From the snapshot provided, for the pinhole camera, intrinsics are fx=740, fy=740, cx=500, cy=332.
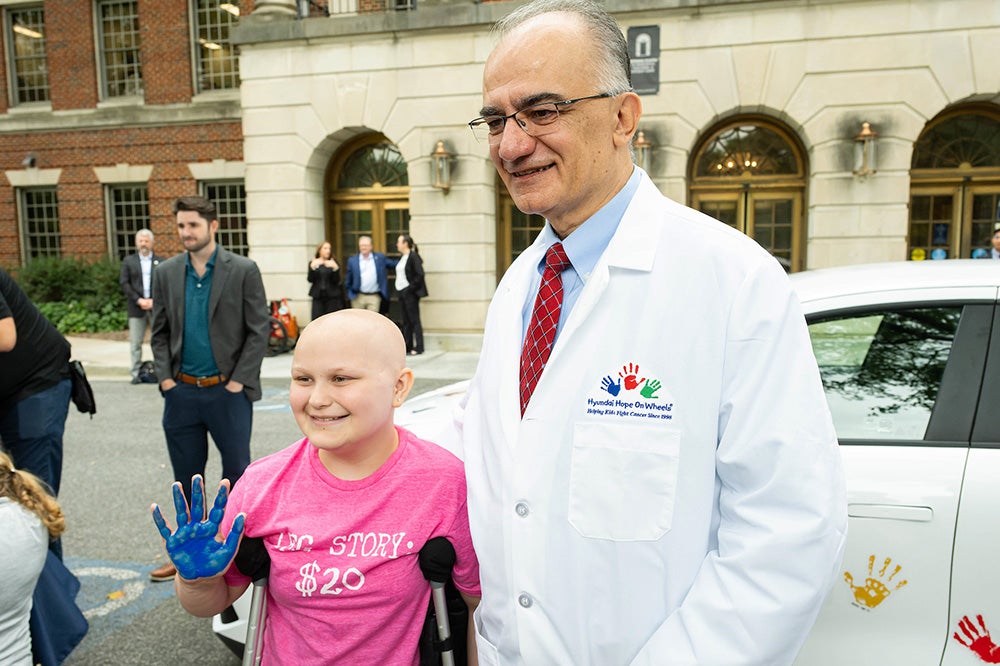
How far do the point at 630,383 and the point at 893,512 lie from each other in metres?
1.30

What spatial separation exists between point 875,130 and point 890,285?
12161 mm

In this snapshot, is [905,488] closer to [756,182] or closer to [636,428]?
[636,428]

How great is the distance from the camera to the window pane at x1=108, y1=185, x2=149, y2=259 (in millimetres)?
18969

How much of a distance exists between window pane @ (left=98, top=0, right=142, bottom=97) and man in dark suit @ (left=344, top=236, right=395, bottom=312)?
911cm

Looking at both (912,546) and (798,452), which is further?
(912,546)

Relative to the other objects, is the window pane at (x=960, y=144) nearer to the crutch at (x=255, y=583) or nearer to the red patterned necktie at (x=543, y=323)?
the red patterned necktie at (x=543, y=323)

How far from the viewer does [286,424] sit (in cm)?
834

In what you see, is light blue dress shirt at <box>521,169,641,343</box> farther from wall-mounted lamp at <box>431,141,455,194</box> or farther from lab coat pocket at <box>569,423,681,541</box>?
wall-mounted lamp at <box>431,141,455,194</box>

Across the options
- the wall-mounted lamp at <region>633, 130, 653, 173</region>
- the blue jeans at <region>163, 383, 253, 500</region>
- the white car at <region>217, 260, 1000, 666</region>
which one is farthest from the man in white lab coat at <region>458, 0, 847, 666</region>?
the wall-mounted lamp at <region>633, 130, 653, 173</region>

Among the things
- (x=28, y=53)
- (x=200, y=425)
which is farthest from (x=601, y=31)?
(x=28, y=53)

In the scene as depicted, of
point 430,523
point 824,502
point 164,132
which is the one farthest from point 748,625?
point 164,132

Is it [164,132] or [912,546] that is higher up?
[164,132]

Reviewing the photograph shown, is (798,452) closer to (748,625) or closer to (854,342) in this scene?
(748,625)

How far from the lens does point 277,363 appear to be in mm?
13477
